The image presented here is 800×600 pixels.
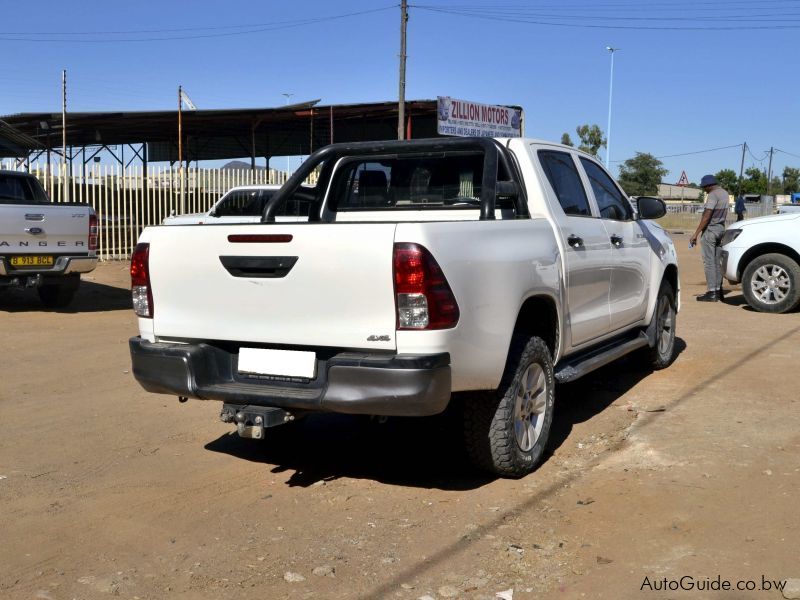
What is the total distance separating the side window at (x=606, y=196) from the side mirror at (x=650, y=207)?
0.08 metres

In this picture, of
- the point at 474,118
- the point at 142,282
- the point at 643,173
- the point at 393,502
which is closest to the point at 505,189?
the point at 393,502

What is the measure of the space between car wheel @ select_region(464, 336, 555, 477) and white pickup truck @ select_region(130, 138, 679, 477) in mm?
10

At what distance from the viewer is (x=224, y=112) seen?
74.9ft

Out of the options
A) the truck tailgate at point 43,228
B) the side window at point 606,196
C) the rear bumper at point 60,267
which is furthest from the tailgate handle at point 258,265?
the rear bumper at point 60,267

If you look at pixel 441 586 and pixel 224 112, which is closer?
pixel 441 586

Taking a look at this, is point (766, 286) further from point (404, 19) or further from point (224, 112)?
point (224, 112)

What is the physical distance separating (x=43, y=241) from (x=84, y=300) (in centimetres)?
231

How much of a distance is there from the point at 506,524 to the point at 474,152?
246cm

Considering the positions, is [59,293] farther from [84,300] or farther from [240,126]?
[240,126]

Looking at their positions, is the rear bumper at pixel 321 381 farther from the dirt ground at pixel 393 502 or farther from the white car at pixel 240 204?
the white car at pixel 240 204

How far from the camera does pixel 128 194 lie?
59.8 ft

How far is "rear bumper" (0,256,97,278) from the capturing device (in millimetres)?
10742

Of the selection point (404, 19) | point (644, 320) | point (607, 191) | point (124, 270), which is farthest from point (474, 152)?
point (404, 19)

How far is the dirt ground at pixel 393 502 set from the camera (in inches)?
138
